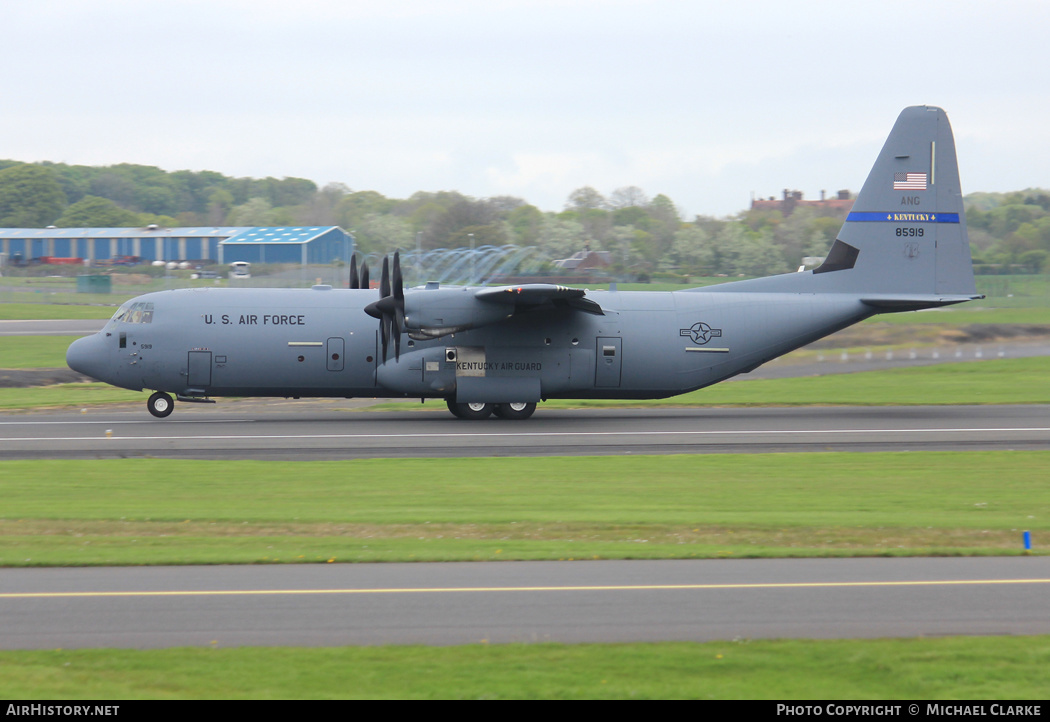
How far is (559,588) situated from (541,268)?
44083 millimetres

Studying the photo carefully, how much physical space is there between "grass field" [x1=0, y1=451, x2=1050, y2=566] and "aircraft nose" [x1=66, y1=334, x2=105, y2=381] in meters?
7.23

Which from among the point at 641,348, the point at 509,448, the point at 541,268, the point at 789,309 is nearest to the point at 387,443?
the point at 509,448

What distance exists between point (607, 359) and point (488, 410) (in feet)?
12.0

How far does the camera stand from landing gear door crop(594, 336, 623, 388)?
26.3 metres

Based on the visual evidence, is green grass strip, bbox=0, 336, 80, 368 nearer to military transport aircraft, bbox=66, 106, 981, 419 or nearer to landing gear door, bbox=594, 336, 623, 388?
military transport aircraft, bbox=66, 106, 981, 419

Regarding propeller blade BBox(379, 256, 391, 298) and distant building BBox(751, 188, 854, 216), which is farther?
distant building BBox(751, 188, 854, 216)

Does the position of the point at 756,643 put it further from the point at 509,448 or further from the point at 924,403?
the point at 924,403

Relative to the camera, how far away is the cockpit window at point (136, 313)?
2577 centimetres

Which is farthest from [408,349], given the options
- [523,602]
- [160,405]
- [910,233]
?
[523,602]

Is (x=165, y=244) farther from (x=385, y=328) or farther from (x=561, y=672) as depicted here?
(x=561, y=672)

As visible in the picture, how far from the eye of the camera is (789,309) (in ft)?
89.7

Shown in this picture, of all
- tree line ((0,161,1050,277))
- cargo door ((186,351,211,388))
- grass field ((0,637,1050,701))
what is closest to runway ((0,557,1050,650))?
grass field ((0,637,1050,701))

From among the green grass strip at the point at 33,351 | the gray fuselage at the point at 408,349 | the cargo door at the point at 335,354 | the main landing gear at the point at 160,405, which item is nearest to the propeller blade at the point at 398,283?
the gray fuselage at the point at 408,349

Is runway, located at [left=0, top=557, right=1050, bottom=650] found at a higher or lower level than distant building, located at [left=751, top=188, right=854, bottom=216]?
lower
